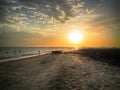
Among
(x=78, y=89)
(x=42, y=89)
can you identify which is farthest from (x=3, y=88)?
(x=78, y=89)

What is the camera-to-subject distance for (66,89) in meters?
11.2

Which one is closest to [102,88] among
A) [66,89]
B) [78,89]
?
[78,89]

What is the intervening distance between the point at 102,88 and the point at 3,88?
940 cm

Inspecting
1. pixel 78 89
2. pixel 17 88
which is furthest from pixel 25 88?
pixel 78 89

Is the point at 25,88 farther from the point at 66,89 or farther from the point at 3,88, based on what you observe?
the point at 66,89

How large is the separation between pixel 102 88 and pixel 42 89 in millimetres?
5787

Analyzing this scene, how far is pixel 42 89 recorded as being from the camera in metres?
10.9

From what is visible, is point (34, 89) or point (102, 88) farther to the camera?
point (102, 88)

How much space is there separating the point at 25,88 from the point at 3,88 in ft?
6.68

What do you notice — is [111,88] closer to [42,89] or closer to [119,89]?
[119,89]

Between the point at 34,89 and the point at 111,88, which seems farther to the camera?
the point at 111,88

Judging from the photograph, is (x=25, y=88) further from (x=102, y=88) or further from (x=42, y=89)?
(x=102, y=88)

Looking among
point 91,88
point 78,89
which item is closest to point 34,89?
point 78,89

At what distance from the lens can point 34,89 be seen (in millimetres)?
10859
